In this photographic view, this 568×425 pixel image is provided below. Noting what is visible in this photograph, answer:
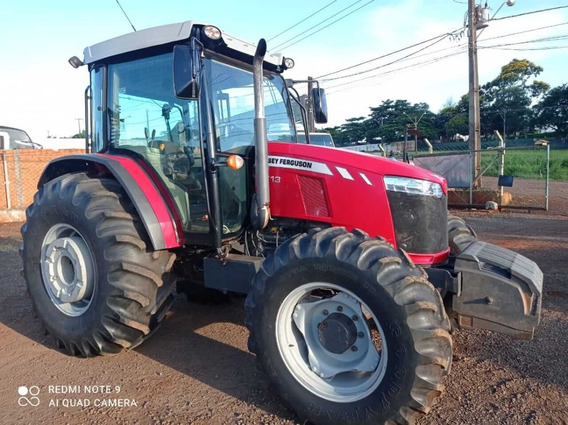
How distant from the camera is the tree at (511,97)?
171 ft

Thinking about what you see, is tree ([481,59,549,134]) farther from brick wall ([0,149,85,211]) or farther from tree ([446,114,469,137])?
brick wall ([0,149,85,211])

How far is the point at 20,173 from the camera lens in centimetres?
1229

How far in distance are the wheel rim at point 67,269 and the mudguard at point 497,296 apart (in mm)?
2720

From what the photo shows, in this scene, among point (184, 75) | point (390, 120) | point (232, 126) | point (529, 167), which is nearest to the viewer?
point (184, 75)

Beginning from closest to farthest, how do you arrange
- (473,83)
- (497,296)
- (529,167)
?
(497,296) → (473,83) → (529,167)

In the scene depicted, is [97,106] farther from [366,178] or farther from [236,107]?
[366,178]

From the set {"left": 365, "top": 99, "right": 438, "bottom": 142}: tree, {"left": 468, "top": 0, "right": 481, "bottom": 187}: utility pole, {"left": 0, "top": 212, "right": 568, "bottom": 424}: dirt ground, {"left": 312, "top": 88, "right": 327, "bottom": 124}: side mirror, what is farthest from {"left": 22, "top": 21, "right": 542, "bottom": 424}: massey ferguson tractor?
{"left": 365, "top": 99, "right": 438, "bottom": 142}: tree

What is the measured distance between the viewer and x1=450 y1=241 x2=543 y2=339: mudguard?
2.65 meters

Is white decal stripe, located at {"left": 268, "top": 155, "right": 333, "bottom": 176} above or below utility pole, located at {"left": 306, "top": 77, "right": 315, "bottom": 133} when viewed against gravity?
below

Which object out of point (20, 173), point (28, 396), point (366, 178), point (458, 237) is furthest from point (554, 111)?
point (28, 396)

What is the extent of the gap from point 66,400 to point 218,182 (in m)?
1.82

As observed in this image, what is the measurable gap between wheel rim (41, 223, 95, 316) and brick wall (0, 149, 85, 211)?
9.50 metres

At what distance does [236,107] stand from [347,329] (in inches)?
77.9

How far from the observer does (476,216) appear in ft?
36.0
